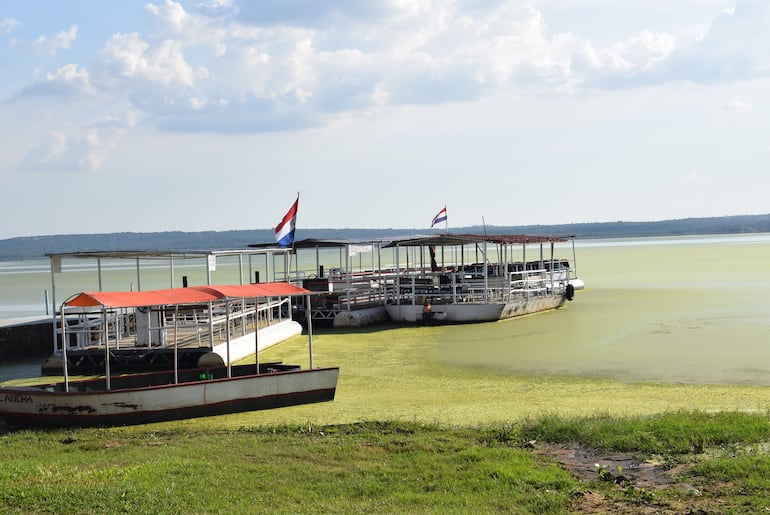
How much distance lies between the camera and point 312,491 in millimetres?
8891

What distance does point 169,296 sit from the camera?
47.1ft

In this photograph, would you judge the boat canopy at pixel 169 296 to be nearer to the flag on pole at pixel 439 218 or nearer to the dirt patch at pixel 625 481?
the dirt patch at pixel 625 481

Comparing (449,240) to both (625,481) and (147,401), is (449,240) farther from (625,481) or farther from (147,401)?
(625,481)

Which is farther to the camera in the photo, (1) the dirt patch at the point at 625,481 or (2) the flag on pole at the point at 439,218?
(2) the flag on pole at the point at 439,218

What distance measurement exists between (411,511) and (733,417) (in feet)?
17.8

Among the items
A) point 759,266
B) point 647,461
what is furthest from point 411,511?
point 759,266

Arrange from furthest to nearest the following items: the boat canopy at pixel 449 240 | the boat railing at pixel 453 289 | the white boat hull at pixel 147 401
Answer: the boat canopy at pixel 449 240 → the boat railing at pixel 453 289 → the white boat hull at pixel 147 401

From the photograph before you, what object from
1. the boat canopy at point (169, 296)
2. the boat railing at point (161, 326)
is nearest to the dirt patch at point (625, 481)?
the boat canopy at point (169, 296)

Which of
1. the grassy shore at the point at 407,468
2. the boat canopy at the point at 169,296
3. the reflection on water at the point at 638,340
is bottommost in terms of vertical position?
the reflection on water at the point at 638,340

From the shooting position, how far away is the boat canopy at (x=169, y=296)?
13.2 meters

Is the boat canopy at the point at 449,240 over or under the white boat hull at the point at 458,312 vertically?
over

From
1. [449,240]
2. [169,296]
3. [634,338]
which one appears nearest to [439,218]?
[449,240]

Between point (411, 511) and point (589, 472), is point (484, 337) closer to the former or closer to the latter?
point (589, 472)

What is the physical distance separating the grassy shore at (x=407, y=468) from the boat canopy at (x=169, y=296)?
193 centimetres
